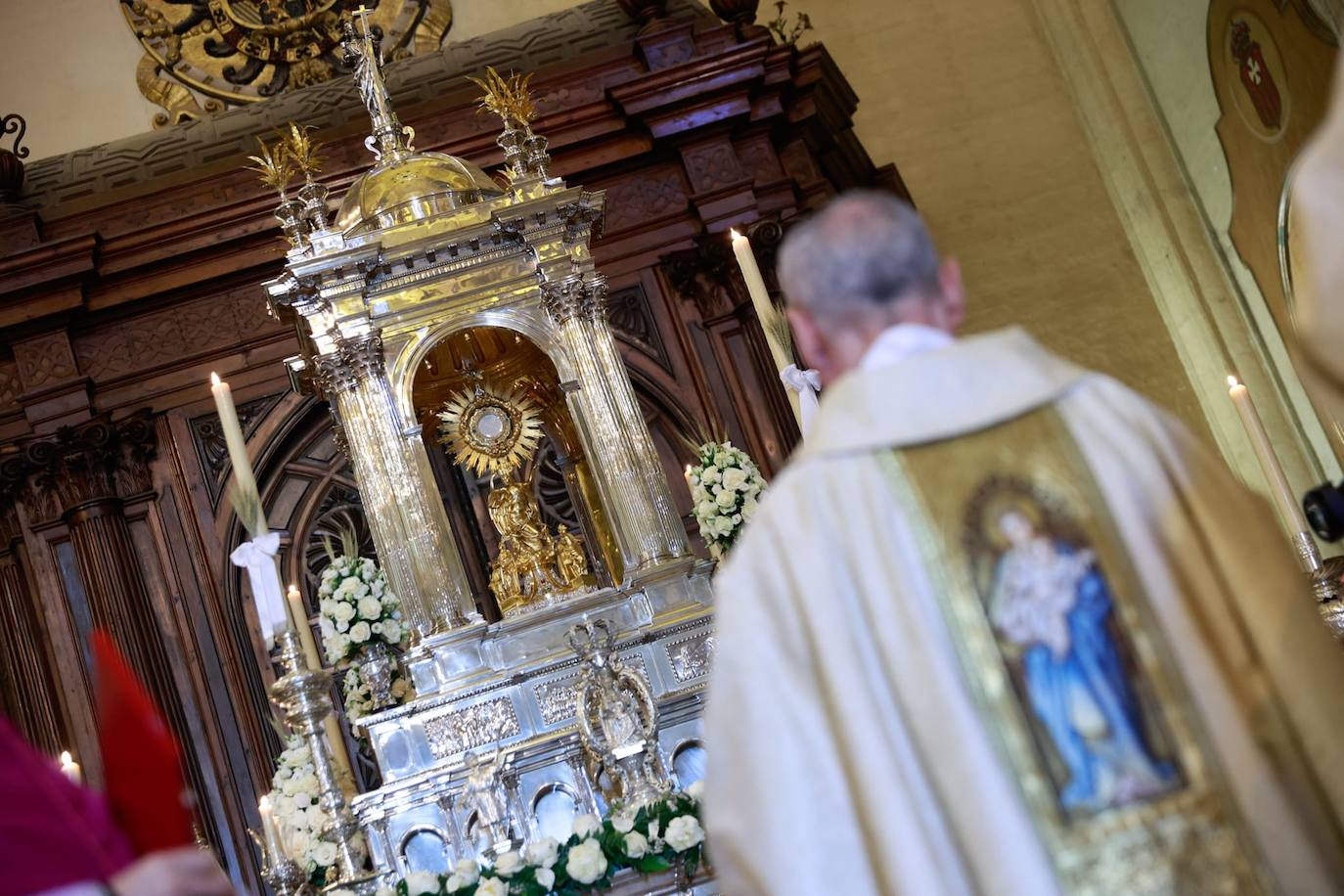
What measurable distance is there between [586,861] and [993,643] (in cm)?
215

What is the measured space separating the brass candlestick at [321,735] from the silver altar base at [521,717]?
0.98ft

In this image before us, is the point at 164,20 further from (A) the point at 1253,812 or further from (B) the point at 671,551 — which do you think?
(A) the point at 1253,812

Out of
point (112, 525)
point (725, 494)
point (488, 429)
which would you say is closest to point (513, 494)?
point (488, 429)

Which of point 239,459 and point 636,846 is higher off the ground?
point 239,459

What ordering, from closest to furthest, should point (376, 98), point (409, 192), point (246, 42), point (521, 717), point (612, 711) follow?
1. point (612, 711)
2. point (521, 717)
3. point (409, 192)
4. point (376, 98)
5. point (246, 42)

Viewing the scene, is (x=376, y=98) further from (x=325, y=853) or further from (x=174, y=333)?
(x=325, y=853)

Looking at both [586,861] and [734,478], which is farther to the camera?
[734,478]

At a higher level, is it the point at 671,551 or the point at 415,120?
the point at 415,120

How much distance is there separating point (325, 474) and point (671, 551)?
3381mm

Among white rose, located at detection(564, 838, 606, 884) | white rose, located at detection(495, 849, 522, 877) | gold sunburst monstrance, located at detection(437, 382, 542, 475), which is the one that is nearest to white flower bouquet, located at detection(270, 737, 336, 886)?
gold sunburst monstrance, located at detection(437, 382, 542, 475)

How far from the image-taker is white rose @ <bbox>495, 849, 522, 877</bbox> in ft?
13.4

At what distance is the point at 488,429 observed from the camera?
573 centimetres

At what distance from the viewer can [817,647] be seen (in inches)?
84.2

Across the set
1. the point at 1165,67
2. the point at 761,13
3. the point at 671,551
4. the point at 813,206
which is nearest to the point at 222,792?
the point at 671,551
